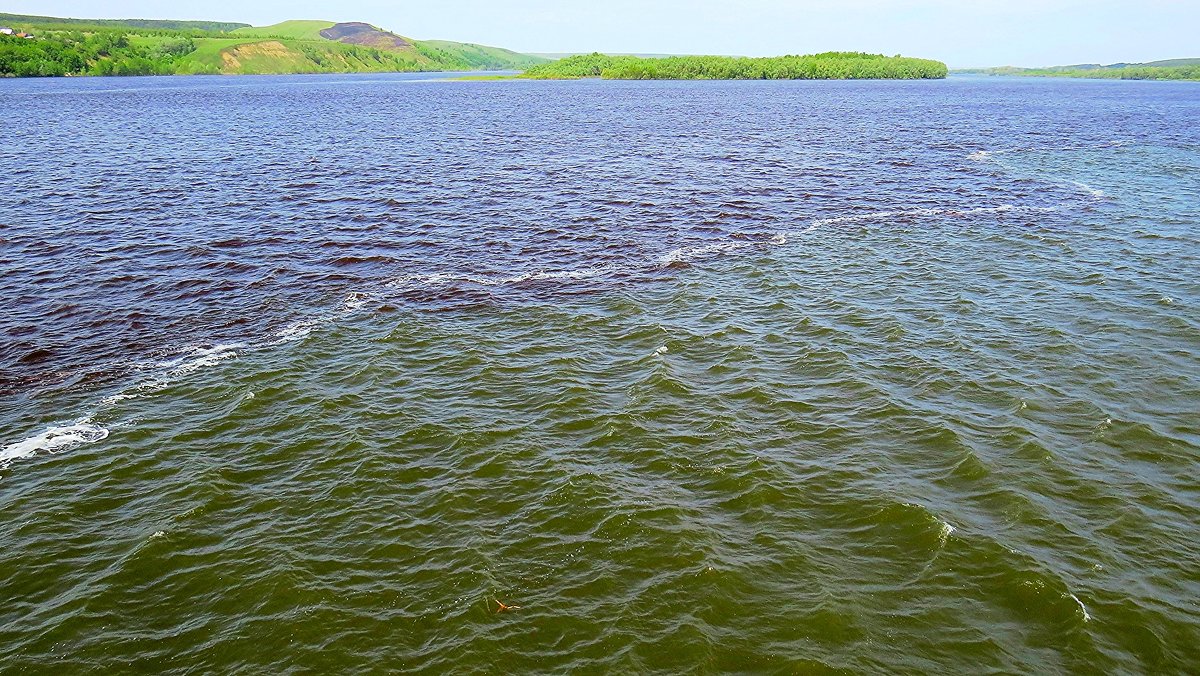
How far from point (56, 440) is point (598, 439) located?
15702 mm

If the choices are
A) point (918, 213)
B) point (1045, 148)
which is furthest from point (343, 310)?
point (1045, 148)

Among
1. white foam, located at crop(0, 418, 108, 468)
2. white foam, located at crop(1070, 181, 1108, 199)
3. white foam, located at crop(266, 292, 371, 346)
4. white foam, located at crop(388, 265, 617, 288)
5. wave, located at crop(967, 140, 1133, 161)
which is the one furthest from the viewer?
wave, located at crop(967, 140, 1133, 161)

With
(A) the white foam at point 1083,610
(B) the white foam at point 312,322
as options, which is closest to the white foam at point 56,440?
(B) the white foam at point 312,322

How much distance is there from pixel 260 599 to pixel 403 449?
6.26 m

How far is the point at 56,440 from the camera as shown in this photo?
21.2m

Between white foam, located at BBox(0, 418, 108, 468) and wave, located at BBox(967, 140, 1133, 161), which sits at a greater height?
wave, located at BBox(967, 140, 1133, 161)

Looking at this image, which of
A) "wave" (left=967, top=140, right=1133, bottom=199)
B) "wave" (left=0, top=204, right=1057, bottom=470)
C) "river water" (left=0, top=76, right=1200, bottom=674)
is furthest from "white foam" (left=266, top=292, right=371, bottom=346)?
"wave" (left=967, top=140, right=1133, bottom=199)

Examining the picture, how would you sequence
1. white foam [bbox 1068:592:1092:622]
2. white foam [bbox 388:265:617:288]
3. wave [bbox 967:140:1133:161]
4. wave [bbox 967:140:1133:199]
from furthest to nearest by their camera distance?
wave [bbox 967:140:1133:161], wave [bbox 967:140:1133:199], white foam [bbox 388:265:617:288], white foam [bbox 1068:592:1092:622]

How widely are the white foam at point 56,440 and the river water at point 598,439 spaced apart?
143mm

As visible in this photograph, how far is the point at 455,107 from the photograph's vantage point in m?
152

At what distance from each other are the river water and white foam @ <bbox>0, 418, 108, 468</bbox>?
0.14 meters

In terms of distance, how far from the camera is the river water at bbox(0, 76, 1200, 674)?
14578 millimetres

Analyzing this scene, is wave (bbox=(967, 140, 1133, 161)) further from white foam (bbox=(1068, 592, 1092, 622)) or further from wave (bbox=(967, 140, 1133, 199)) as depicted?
white foam (bbox=(1068, 592, 1092, 622))

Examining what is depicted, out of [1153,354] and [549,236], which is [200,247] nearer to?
[549,236]
